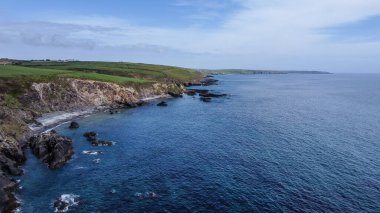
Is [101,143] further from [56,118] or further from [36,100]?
[36,100]

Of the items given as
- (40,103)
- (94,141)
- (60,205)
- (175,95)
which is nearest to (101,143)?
(94,141)

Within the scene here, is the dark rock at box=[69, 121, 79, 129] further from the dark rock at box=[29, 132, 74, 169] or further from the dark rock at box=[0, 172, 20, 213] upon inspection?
the dark rock at box=[0, 172, 20, 213]

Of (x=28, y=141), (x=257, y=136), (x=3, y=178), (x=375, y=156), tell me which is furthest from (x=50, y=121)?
(x=375, y=156)

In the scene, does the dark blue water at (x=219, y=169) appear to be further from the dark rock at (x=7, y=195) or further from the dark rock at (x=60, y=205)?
the dark rock at (x=7, y=195)

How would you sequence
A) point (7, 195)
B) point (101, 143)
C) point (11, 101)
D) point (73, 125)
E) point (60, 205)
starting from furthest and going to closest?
point (11, 101)
point (73, 125)
point (101, 143)
point (7, 195)
point (60, 205)

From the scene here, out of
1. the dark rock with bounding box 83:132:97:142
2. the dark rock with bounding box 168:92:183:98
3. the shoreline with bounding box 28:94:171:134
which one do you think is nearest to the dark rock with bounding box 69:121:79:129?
the shoreline with bounding box 28:94:171:134
